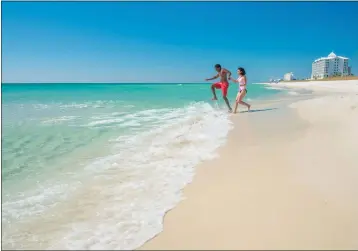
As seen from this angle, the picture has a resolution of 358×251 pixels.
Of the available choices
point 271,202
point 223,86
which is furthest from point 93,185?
point 223,86

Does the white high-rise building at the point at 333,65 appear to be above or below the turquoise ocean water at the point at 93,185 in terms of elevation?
above

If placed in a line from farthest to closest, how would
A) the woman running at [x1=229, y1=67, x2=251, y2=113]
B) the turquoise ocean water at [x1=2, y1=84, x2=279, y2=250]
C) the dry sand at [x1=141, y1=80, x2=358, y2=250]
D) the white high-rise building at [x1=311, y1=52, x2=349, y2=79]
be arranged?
the white high-rise building at [x1=311, y1=52, x2=349, y2=79], the woman running at [x1=229, y1=67, x2=251, y2=113], the turquoise ocean water at [x1=2, y1=84, x2=279, y2=250], the dry sand at [x1=141, y1=80, x2=358, y2=250]

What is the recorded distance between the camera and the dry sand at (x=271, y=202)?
206 cm

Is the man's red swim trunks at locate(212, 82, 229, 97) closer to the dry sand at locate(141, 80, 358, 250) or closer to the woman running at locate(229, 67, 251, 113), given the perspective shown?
the woman running at locate(229, 67, 251, 113)

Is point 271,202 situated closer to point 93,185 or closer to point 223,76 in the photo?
point 93,185

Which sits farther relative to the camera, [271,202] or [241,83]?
[241,83]

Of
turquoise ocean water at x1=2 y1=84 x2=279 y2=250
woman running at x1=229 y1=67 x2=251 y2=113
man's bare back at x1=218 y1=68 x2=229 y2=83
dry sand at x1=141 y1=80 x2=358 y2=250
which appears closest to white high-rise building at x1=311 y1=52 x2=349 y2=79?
woman running at x1=229 y1=67 x2=251 y2=113

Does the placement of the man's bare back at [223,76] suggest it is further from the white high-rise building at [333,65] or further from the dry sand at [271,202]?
the white high-rise building at [333,65]

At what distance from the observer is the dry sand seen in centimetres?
206

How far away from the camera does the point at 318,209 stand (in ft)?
8.19

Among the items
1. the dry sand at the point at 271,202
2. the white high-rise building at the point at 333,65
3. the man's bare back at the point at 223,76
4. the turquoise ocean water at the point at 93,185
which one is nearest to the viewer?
the dry sand at the point at 271,202

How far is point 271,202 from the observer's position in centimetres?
262

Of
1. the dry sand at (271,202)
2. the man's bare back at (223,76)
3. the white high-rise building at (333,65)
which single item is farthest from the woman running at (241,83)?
the white high-rise building at (333,65)

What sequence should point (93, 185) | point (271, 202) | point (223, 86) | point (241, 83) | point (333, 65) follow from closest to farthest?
point (271, 202) → point (93, 185) → point (241, 83) → point (223, 86) → point (333, 65)
